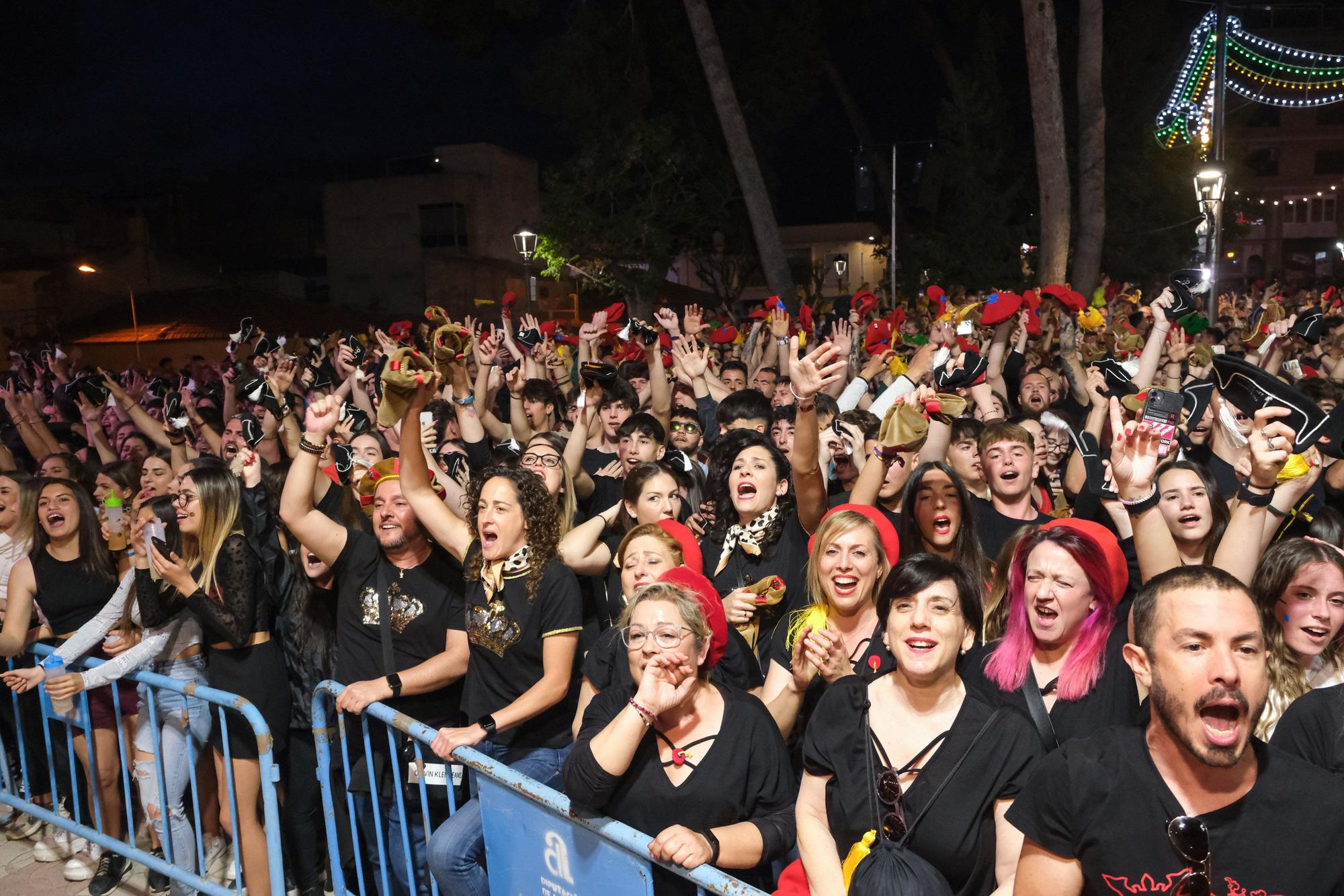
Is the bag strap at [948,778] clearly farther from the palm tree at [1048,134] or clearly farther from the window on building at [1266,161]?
the window on building at [1266,161]

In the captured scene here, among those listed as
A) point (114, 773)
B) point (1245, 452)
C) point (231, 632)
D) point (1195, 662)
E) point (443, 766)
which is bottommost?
point (114, 773)

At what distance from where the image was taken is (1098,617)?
111 inches

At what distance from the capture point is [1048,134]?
14102 millimetres

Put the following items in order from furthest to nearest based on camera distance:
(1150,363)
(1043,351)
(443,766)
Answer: (1043,351)
(1150,363)
(443,766)

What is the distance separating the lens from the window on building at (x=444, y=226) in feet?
122

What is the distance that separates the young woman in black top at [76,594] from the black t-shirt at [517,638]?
1.99 meters

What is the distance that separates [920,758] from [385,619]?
2.19 metres

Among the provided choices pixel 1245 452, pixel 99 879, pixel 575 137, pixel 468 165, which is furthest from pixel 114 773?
pixel 468 165

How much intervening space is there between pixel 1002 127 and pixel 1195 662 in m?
23.0

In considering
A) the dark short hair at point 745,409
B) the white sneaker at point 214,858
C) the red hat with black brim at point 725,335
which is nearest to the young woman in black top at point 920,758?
the white sneaker at point 214,858

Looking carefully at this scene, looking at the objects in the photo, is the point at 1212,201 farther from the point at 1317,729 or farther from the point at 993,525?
the point at 1317,729

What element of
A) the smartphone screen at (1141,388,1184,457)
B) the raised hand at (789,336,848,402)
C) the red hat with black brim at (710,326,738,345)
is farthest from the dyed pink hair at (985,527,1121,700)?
the red hat with black brim at (710,326,738,345)

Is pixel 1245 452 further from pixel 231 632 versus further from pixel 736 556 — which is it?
pixel 231 632

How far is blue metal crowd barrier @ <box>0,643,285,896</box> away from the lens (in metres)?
3.74
